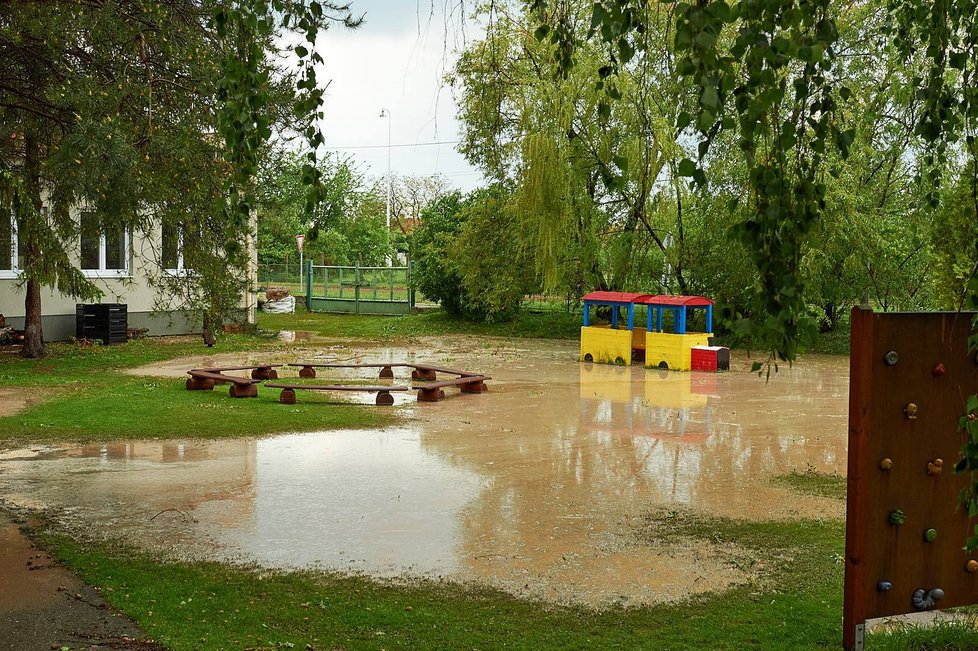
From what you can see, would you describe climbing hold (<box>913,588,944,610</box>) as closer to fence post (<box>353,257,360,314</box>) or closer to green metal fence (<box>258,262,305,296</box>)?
fence post (<box>353,257,360,314</box>)

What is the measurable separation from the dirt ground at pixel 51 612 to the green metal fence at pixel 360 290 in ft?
98.9

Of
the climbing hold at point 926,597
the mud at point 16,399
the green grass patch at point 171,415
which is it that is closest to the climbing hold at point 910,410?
the climbing hold at point 926,597

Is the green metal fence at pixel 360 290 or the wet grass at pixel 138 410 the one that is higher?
the green metal fence at pixel 360 290

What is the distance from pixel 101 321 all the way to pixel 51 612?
64.2 feet

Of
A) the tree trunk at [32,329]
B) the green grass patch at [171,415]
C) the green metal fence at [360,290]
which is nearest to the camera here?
the green grass patch at [171,415]

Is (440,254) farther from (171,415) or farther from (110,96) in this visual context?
(110,96)

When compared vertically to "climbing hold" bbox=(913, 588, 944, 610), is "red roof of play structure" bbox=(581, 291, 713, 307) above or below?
above

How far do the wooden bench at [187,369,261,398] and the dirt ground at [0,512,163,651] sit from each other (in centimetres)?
851

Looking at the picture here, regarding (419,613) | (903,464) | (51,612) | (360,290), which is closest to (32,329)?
(51,612)

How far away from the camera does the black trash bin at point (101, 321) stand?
24203 millimetres

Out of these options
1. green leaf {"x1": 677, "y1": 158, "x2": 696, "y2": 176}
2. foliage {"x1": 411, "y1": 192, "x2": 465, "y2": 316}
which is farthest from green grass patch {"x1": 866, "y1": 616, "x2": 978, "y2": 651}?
foliage {"x1": 411, "y1": 192, "x2": 465, "y2": 316}

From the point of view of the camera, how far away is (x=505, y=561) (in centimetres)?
722

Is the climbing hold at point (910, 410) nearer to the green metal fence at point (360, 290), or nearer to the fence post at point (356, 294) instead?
the green metal fence at point (360, 290)

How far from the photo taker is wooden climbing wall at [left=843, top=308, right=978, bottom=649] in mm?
4484
